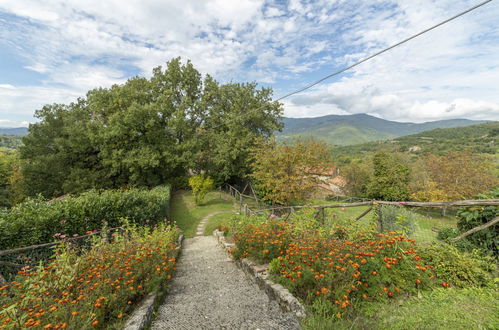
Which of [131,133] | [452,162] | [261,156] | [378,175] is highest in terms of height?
[131,133]

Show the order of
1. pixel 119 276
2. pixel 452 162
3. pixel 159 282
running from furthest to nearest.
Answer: pixel 452 162, pixel 159 282, pixel 119 276

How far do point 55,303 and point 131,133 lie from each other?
15650mm

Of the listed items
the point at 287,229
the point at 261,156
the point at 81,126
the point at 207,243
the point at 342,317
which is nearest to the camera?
the point at 342,317

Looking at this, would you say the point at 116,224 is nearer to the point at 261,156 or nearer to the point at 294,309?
the point at 294,309

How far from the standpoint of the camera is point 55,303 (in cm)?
224

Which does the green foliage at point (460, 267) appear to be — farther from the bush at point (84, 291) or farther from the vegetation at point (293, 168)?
the vegetation at point (293, 168)

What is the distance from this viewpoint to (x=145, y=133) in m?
16.7

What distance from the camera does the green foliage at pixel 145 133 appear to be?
1608 centimetres

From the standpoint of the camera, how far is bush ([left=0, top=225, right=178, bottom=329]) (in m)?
1.99

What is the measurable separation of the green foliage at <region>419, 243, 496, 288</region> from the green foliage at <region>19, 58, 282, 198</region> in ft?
45.1

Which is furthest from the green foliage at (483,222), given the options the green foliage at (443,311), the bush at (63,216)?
the bush at (63,216)

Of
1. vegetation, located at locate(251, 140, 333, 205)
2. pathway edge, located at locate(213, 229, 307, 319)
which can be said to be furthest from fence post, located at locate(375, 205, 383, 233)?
vegetation, located at locate(251, 140, 333, 205)

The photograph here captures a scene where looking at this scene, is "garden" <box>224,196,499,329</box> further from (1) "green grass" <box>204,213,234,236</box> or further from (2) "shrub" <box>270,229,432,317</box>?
(1) "green grass" <box>204,213,234,236</box>

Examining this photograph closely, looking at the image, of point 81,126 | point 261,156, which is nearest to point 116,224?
point 261,156
